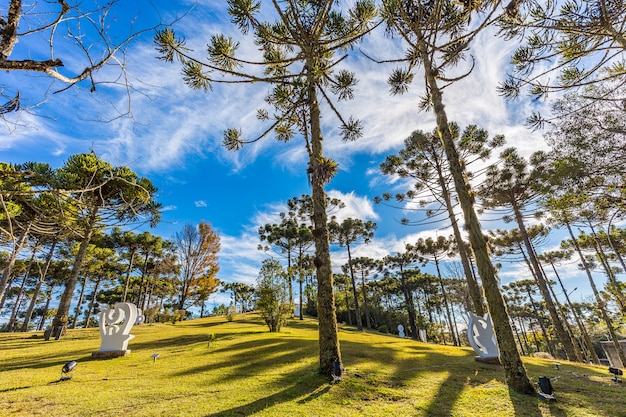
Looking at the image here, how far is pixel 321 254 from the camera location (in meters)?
6.38

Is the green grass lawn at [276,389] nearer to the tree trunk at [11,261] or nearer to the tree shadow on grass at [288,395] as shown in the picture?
the tree shadow on grass at [288,395]

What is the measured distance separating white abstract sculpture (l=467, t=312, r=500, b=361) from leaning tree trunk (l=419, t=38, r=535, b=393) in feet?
12.4

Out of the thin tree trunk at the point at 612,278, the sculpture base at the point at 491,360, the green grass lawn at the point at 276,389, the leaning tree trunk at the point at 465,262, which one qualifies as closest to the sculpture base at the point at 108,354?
the green grass lawn at the point at 276,389

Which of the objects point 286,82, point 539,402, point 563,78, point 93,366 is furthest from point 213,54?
point 539,402

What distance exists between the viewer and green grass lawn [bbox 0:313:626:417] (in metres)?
4.11

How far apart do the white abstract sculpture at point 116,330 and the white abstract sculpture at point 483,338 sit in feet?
37.2

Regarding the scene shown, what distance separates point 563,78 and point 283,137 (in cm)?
919

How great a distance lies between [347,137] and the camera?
1007 centimetres

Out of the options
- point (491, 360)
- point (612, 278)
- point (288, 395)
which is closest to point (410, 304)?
point (612, 278)

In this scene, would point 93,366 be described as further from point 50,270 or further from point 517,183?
point 50,270

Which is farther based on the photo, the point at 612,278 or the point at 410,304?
the point at 410,304

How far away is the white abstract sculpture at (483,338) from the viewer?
8.13 metres

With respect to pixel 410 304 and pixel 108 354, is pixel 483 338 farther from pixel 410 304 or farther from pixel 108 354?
pixel 410 304

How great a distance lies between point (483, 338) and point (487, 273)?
14.9ft
